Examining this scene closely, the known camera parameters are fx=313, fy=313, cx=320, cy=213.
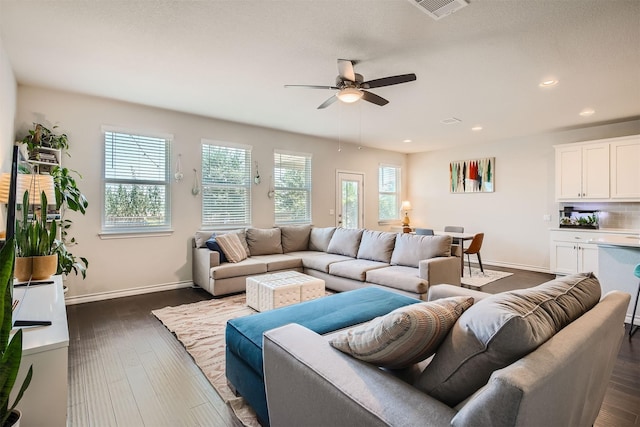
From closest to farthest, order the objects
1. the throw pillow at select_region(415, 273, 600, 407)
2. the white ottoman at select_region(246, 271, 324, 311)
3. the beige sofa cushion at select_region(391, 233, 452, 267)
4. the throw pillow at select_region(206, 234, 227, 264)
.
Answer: the throw pillow at select_region(415, 273, 600, 407), the white ottoman at select_region(246, 271, 324, 311), the beige sofa cushion at select_region(391, 233, 452, 267), the throw pillow at select_region(206, 234, 227, 264)

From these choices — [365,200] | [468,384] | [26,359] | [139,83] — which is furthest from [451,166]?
[26,359]

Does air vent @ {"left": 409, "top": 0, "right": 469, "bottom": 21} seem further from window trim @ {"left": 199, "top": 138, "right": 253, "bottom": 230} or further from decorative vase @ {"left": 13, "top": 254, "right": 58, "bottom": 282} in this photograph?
window trim @ {"left": 199, "top": 138, "right": 253, "bottom": 230}

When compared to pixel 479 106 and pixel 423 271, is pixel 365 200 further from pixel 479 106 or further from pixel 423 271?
pixel 423 271

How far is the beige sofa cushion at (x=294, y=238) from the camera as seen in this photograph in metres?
A: 5.58

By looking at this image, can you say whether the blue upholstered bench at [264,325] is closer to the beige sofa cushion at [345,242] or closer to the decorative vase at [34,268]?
the decorative vase at [34,268]

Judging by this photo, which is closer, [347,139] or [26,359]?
[26,359]

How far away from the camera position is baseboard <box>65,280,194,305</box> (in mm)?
4039

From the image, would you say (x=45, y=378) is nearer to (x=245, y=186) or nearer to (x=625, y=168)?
(x=245, y=186)

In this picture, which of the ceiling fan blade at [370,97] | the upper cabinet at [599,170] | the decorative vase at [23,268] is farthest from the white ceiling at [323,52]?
the decorative vase at [23,268]

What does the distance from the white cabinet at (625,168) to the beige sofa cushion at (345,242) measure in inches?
164

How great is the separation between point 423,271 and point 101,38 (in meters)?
3.90

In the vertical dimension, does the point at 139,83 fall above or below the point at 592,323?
above

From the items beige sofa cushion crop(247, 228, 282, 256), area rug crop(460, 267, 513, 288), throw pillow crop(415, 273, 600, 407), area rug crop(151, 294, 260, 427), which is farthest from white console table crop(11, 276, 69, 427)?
area rug crop(460, 267, 513, 288)

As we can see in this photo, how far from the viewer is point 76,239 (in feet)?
13.3
